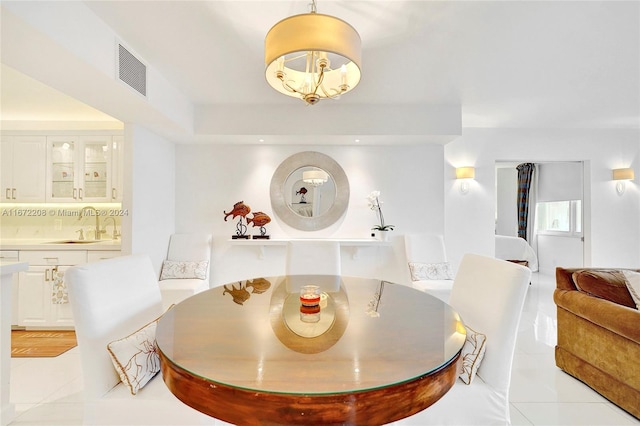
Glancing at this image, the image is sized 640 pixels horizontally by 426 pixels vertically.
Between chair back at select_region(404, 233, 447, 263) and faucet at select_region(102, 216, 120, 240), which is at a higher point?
faucet at select_region(102, 216, 120, 240)

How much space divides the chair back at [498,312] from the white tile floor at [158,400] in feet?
2.89

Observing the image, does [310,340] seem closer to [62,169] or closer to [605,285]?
[605,285]

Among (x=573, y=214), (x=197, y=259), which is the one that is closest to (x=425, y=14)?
(x=197, y=259)

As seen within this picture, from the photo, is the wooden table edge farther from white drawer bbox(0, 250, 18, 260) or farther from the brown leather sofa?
white drawer bbox(0, 250, 18, 260)

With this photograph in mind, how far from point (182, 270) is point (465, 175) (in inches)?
152

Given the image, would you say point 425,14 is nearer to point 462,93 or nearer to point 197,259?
point 462,93

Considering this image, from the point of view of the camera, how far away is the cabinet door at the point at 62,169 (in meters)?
3.59

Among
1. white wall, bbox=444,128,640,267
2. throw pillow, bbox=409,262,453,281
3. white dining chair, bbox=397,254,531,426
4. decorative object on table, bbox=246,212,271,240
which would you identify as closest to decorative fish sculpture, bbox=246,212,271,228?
decorative object on table, bbox=246,212,271,240

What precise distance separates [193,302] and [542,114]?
14.6ft

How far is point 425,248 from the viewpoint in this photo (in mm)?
3668

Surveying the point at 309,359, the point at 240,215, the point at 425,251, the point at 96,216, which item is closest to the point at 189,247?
the point at 240,215

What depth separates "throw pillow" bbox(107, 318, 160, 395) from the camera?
122 cm

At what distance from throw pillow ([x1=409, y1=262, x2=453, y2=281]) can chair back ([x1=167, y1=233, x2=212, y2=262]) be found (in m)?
2.43

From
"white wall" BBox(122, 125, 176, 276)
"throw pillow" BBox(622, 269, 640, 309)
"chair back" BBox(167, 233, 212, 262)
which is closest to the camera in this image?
"throw pillow" BBox(622, 269, 640, 309)
